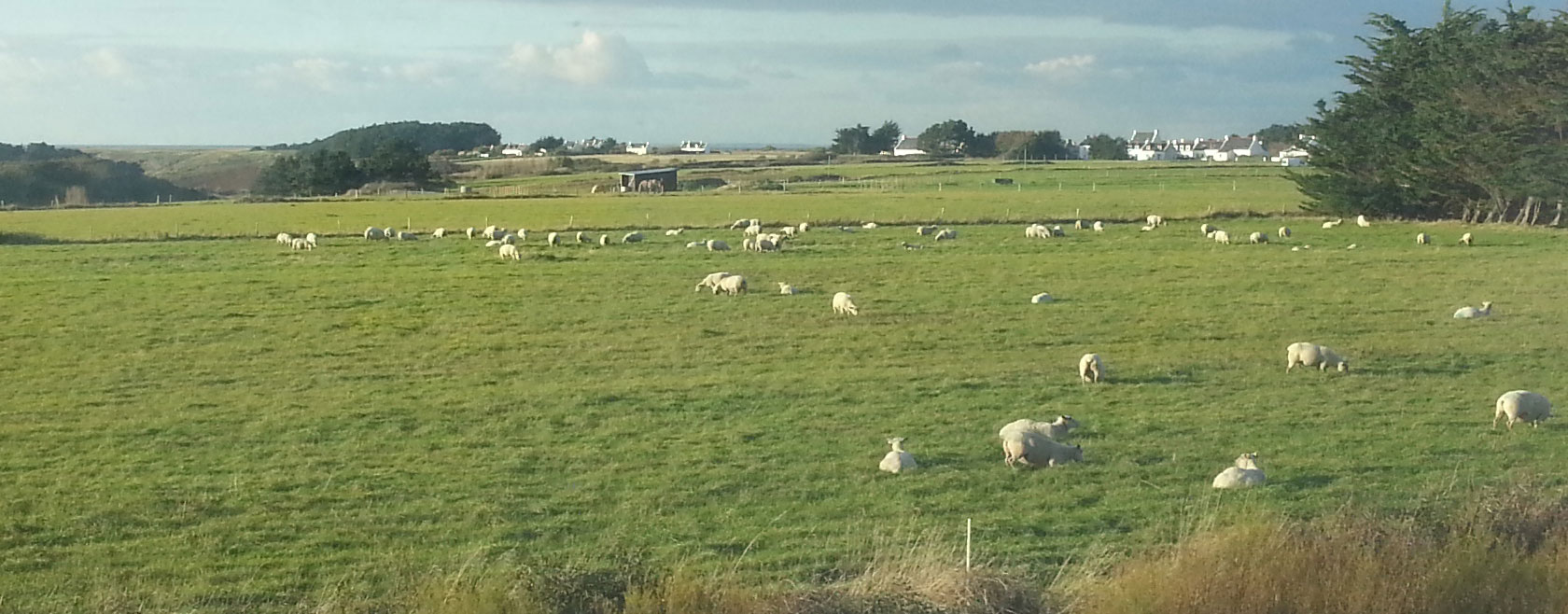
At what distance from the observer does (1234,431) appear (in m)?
14.3

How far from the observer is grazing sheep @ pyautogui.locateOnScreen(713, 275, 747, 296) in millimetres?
28688

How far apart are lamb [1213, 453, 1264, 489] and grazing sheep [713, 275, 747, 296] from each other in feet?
57.3

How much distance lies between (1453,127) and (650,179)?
207 feet

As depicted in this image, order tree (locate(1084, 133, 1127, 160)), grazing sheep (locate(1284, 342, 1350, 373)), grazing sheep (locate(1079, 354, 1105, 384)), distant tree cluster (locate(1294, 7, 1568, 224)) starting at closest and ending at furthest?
1. grazing sheep (locate(1079, 354, 1105, 384))
2. grazing sheep (locate(1284, 342, 1350, 373))
3. distant tree cluster (locate(1294, 7, 1568, 224))
4. tree (locate(1084, 133, 1127, 160))

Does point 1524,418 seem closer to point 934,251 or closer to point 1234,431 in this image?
point 1234,431

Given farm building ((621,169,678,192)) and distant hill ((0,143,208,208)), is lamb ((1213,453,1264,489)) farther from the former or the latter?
distant hill ((0,143,208,208))

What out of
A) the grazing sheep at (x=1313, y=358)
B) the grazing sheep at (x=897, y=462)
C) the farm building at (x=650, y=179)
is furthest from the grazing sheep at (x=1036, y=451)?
the farm building at (x=650, y=179)

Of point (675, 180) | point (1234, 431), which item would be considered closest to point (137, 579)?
point (1234, 431)

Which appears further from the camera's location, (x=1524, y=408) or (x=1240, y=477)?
(x=1524, y=408)

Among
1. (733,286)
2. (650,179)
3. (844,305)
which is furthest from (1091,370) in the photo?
(650,179)

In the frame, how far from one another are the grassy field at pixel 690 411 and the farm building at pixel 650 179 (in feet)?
212

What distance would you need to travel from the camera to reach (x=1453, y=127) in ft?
171

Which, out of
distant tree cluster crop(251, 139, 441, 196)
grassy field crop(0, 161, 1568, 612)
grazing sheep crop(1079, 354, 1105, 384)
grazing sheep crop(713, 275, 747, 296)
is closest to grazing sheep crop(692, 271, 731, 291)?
grazing sheep crop(713, 275, 747, 296)

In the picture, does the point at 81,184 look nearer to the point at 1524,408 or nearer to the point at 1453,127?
the point at 1453,127
